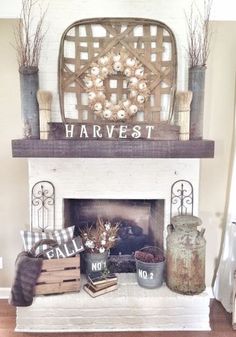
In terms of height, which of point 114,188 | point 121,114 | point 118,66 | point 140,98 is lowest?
point 114,188

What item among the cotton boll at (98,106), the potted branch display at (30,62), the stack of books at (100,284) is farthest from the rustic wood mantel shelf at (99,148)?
the stack of books at (100,284)

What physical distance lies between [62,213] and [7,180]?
1.86ft

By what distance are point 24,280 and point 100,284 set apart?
54 cm

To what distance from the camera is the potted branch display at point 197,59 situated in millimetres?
2426

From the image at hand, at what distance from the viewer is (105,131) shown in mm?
2346

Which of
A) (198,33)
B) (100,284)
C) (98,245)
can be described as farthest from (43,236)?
(198,33)

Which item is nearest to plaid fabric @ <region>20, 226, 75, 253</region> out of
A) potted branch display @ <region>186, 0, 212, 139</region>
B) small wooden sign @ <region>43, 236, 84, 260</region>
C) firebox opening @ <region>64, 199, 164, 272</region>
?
small wooden sign @ <region>43, 236, 84, 260</region>

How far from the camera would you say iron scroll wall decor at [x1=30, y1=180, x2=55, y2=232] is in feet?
8.46

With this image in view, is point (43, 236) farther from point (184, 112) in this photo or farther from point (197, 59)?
point (197, 59)

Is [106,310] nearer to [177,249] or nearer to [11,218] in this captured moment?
[177,249]

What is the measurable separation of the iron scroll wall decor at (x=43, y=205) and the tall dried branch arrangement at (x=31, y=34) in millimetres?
910

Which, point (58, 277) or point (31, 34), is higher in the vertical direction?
point (31, 34)

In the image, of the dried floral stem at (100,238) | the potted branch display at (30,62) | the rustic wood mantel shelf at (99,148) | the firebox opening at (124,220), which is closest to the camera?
the rustic wood mantel shelf at (99,148)

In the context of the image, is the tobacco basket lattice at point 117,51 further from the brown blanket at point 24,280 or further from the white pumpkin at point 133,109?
the brown blanket at point 24,280
